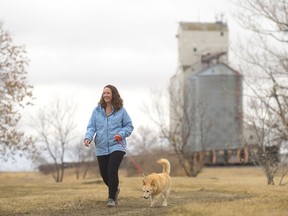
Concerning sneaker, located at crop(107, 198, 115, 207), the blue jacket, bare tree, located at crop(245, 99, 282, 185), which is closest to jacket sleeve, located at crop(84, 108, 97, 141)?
the blue jacket

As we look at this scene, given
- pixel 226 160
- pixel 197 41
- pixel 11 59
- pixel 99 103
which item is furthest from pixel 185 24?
pixel 99 103

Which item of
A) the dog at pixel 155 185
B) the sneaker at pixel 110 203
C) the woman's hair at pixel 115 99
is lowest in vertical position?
the sneaker at pixel 110 203

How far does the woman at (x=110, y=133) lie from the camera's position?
1138cm

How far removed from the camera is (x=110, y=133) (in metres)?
11.5

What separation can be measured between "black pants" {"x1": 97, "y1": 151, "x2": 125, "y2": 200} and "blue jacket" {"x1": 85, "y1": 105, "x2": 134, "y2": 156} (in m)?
0.10

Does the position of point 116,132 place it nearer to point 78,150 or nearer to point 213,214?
point 213,214

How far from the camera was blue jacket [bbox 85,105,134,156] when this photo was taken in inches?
451

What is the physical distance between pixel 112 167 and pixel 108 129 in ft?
2.47

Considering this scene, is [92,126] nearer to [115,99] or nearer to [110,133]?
[110,133]

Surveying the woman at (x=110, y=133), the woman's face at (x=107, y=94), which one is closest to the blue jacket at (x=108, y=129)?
the woman at (x=110, y=133)

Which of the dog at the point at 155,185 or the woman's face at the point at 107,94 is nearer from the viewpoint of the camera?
the dog at the point at 155,185

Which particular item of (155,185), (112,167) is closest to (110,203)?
(112,167)

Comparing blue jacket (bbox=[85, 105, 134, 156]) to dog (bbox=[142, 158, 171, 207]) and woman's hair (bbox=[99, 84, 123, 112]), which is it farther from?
dog (bbox=[142, 158, 171, 207])

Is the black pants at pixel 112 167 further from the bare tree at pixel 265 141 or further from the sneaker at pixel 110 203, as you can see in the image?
the bare tree at pixel 265 141
